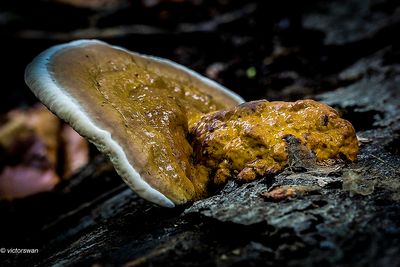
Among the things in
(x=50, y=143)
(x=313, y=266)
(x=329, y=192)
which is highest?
(x=50, y=143)

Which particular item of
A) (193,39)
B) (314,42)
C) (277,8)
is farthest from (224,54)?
(314,42)

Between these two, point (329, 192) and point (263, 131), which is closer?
point (329, 192)

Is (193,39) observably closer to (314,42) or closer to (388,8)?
(314,42)

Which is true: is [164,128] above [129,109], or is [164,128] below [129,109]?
below

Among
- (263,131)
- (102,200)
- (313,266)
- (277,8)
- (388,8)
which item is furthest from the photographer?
(388,8)
